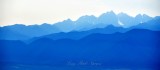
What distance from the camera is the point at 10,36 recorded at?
220 cm

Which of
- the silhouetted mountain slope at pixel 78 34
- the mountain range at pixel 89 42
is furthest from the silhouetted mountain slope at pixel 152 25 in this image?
the silhouetted mountain slope at pixel 78 34

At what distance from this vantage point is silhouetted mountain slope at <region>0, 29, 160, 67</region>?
2.20 metres

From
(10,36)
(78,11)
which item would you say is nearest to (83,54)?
(78,11)

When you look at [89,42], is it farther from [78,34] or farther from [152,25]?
[152,25]

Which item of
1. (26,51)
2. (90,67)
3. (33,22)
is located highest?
(33,22)

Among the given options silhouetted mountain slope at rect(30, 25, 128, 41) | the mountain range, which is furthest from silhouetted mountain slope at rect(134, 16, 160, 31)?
silhouetted mountain slope at rect(30, 25, 128, 41)

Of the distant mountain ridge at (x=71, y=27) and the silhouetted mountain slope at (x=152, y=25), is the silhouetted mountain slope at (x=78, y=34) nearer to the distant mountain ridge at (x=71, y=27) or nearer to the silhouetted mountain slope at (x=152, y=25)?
the distant mountain ridge at (x=71, y=27)

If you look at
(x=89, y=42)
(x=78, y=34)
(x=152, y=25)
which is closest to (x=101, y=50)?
(x=89, y=42)

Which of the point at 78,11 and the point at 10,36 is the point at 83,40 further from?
the point at 10,36

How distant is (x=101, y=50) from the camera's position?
7.29ft

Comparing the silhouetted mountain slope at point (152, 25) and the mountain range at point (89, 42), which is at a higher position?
the silhouetted mountain slope at point (152, 25)

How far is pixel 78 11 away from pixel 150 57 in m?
0.79

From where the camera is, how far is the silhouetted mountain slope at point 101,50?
2197mm

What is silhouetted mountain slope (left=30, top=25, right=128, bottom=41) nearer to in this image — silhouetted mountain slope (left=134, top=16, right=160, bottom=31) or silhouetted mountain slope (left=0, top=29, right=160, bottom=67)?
silhouetted mountain slope (left=0, top=29, right=160, bottom=67)
